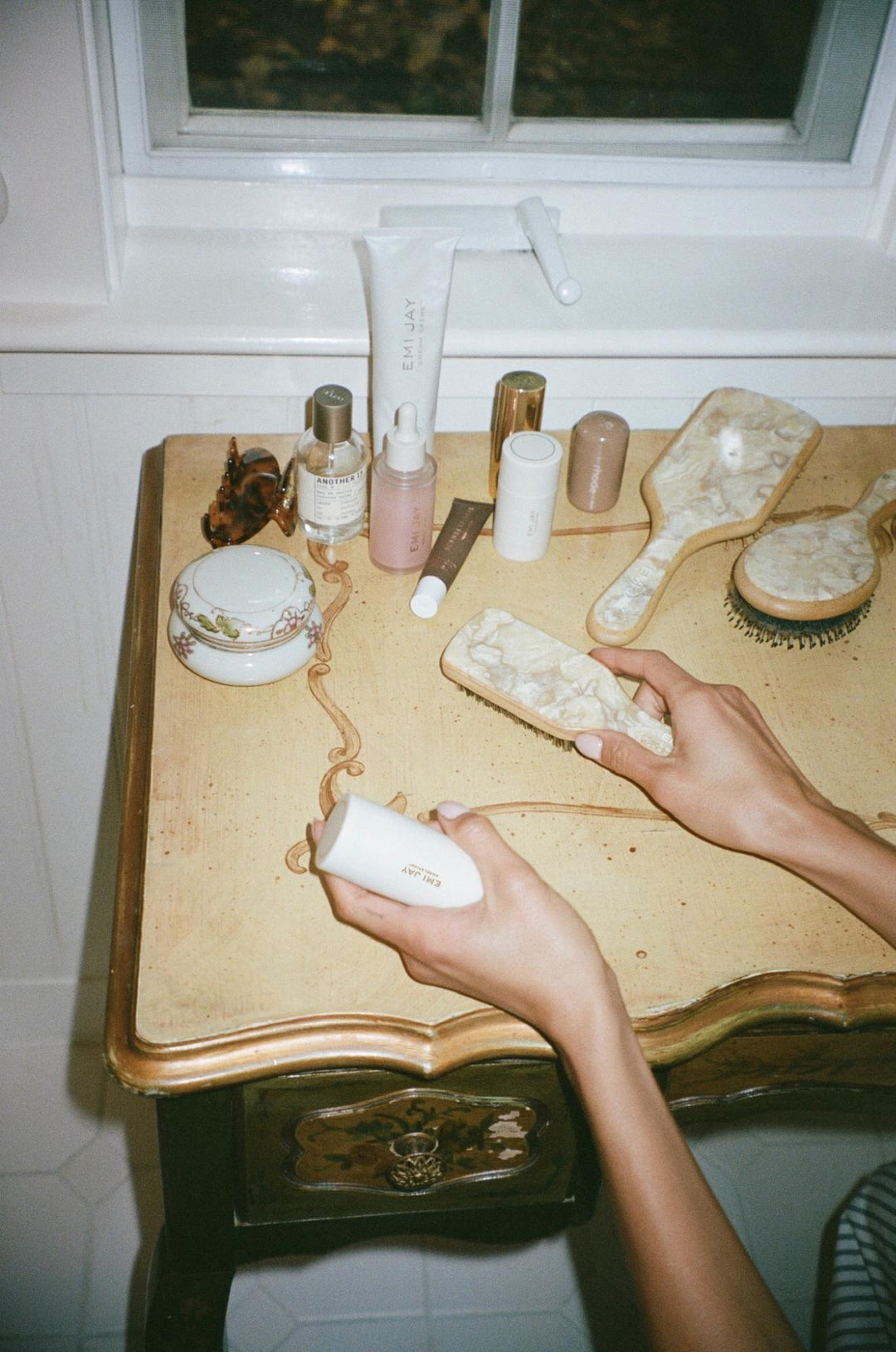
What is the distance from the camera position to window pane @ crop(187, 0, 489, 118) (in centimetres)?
93

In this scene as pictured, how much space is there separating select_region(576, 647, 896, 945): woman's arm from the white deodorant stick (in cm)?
15

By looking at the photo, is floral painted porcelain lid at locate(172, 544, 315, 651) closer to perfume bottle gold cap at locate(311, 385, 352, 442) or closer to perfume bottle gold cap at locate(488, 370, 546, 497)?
perfume bottle gold cap at locate(311, 385, 352, 442)

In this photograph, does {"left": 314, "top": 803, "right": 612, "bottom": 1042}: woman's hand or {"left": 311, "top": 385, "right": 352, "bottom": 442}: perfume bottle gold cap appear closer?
{"left": 314, "top": 803, "right": 612, "bottom": 1042}: woman's hand

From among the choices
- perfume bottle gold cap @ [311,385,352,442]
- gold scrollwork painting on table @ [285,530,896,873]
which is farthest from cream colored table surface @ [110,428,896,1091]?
perfume bottle gold cap @ [311,385,352,442]

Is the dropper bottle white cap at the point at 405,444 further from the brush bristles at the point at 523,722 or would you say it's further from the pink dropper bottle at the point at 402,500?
the brush bristles at the point at 523,722

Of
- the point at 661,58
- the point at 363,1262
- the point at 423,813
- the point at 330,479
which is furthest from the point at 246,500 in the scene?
the point at 363,1262

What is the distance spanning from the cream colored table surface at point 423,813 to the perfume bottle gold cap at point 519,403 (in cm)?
9

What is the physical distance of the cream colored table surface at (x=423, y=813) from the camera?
1.84ft

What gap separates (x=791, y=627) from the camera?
A: 762 millimetres

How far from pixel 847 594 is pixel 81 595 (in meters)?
0.73

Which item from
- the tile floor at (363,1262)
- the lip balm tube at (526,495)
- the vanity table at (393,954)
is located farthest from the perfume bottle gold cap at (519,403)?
the tile floor at (363,1262)

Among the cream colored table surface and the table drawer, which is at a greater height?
the cream colored table surface

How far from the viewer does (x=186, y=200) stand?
97cm

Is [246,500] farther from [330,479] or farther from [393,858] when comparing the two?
[393,858]
